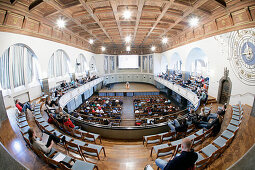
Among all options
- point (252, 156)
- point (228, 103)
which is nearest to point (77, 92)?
point (252, 156)

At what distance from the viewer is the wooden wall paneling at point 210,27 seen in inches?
296

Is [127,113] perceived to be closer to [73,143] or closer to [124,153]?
[124,153]

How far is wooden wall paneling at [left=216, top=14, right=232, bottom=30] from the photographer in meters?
6.44

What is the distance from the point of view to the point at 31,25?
682cm

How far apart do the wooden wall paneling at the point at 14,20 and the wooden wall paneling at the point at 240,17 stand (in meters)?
12.2

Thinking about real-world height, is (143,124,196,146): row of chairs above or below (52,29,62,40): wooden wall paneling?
below

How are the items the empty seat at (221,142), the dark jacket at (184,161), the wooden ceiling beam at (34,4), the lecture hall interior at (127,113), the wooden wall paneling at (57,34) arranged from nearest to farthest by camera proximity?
the dark jacket at (184,161), the lecture hall interior at (127,113), the empty seat at (221,142), the wooden ceiling beam at (34,4), the wooden wall paneling at (57,34)

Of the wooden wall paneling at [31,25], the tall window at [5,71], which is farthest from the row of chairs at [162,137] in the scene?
the wooden wall paneling at [31,25]

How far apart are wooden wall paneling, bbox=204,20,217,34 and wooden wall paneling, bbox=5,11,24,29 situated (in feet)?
40.9

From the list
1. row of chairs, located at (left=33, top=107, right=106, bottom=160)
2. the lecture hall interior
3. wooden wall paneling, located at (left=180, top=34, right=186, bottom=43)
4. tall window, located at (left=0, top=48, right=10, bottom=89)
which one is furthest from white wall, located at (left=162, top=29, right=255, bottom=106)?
tall window, located at (left=0, top=48, right=10, bottom=89)

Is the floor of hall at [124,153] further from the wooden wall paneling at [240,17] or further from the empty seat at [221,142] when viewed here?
the wooden wall paneling at [240,17]

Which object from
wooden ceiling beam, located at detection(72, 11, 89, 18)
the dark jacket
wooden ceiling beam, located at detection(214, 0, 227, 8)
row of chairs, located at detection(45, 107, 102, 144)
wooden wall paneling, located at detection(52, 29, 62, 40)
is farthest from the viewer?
wooden wall paneling, located at detection(52, 29, 62, 40)

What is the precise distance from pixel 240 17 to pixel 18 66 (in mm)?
14840

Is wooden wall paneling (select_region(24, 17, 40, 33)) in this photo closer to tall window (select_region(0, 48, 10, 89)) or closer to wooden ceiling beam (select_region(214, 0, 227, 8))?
tall window (select_region(0, 48, 10, 89))
